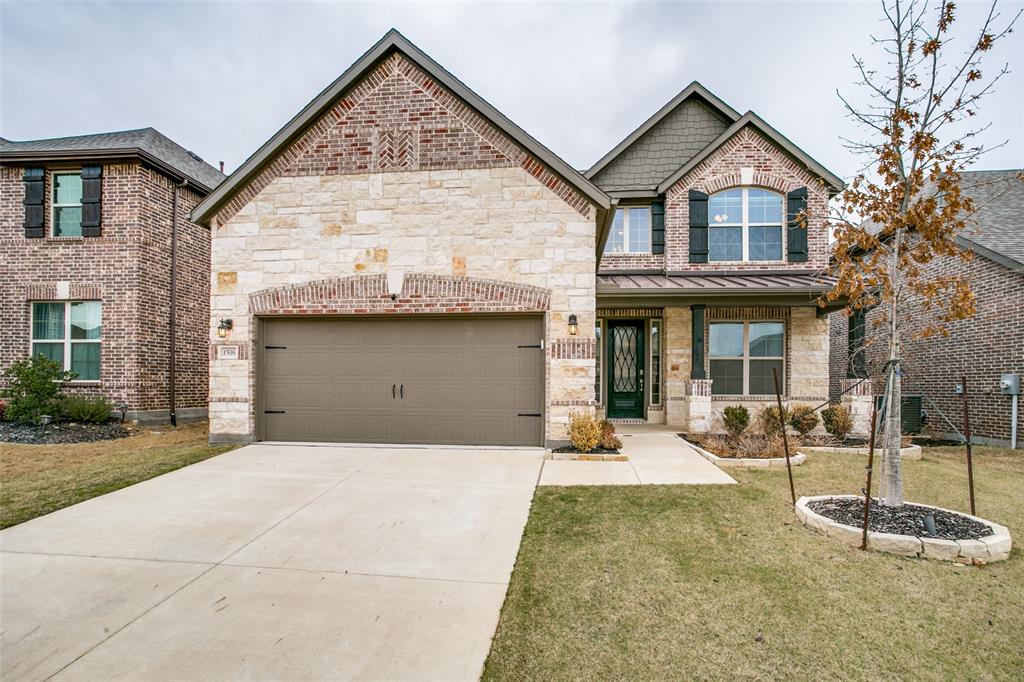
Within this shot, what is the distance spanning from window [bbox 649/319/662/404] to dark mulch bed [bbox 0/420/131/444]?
38.8 ft

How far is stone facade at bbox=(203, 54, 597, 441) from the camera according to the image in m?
8.17

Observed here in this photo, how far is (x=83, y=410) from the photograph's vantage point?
34.2 feet

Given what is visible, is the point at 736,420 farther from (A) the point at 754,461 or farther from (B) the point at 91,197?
(B) the point at 91,197

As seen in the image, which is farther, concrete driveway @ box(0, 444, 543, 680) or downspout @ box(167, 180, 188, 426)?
downspout @ box(167, 180, 188, 426)

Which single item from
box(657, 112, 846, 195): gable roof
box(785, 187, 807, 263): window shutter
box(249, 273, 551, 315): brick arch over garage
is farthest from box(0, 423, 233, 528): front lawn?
box(785, 187, 807, 263): window shutter

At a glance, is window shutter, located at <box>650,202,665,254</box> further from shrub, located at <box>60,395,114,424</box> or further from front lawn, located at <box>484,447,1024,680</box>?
shrub, located at <box>60,395,114,424</box>

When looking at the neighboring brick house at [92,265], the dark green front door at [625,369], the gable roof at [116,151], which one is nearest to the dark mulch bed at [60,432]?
A: the neighboring brick house at [92,265]

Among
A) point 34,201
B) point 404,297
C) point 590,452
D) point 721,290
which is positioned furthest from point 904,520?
point 34,201

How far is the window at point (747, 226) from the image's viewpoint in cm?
1207

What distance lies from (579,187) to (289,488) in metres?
6.31

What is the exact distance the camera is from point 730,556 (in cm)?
404

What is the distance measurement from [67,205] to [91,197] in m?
0.86

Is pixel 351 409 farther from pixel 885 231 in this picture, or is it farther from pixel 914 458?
pixel 914 458

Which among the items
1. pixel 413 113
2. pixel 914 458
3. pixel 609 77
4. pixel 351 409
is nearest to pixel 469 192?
pixel 413 113
